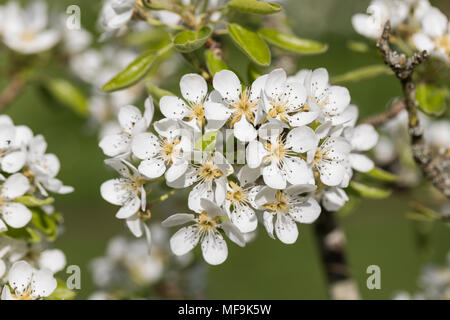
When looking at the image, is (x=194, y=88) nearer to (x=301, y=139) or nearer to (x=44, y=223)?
(x=301, y=139)

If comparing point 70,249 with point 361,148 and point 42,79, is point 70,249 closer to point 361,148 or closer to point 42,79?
point 42,79

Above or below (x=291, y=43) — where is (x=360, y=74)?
below

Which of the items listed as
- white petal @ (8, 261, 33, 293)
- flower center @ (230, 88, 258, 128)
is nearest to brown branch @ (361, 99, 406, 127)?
flower center @ (230, 88, 258, 128)

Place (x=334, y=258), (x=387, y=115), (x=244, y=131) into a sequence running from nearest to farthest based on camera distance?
(x=244, y=131)
(x=387, y=115)
(x=334, y=258)

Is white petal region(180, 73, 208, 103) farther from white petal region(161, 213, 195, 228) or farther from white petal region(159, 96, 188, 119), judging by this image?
white petal region(161, 213, 195, 228)

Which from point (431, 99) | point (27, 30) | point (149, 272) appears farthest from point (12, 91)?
point (431, 99)

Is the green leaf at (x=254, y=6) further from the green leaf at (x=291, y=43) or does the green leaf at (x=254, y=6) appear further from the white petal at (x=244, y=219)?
the white petal at (x=244, y=219)
